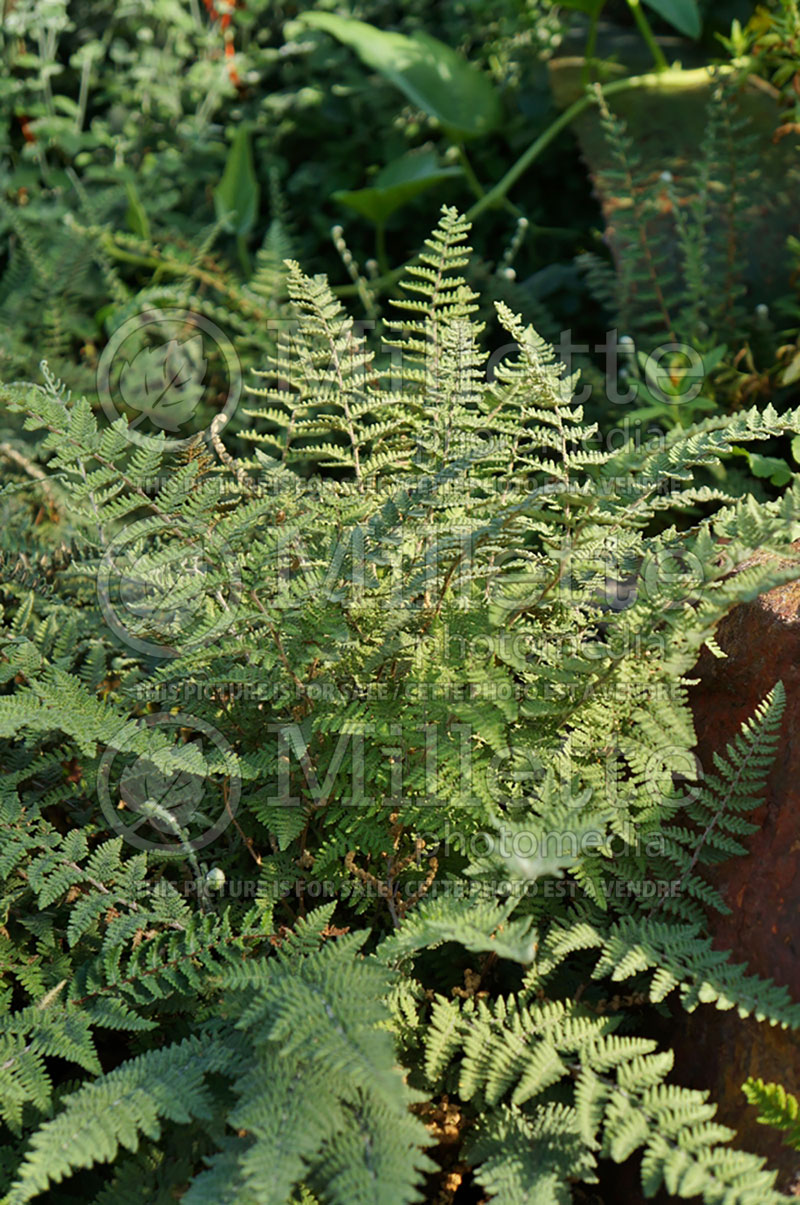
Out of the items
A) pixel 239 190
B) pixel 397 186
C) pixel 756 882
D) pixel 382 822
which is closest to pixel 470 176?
pixel 397 186

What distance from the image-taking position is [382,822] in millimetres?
1720

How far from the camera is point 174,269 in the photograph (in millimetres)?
3258

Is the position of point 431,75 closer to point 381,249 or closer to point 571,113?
point 571,113

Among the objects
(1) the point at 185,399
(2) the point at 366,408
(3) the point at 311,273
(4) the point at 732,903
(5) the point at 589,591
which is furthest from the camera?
(3) the point at 311,273

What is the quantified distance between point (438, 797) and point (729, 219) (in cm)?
191

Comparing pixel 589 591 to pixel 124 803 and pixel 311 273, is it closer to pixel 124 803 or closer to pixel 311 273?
pixel 124 803

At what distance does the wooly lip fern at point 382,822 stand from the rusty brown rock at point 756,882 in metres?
0.04

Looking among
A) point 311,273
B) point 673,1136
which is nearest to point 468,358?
point 673,1136

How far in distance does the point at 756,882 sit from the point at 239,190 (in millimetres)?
2726

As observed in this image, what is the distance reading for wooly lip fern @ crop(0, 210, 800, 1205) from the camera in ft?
4.34

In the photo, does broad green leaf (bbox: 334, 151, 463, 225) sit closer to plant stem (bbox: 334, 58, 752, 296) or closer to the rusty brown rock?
plant stem (bbox: 334, 58, 752, 296)

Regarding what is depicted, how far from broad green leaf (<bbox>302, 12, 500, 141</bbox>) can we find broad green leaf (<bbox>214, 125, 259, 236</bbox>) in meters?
0.43

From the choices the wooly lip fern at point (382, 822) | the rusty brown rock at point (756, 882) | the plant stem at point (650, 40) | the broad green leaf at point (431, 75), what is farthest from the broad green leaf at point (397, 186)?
the rusty brown rock at point (756, 882)

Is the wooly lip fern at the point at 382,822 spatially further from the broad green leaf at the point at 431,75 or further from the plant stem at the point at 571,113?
the broad green leaf at the point at 431,75
